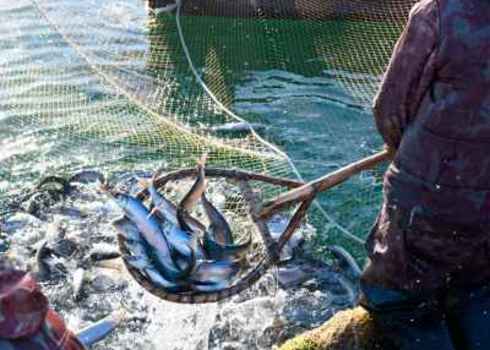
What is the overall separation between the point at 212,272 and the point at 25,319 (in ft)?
8.19

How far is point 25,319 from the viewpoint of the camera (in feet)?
8.06

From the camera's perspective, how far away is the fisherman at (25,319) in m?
2.43

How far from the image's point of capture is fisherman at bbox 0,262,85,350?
7.96ft

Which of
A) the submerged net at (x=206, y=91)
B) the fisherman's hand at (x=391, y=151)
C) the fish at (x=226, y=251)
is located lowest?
the submerged net at (x=206, y=91)

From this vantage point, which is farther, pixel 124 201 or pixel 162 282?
pixel 124 201

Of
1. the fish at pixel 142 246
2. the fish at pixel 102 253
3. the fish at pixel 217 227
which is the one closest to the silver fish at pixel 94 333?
the fish at pixel 142 246

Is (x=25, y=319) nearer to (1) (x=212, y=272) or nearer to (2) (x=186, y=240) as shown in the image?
(1) (x=212, y=272)

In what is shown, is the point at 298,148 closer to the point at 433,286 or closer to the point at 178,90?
the point at 178,90

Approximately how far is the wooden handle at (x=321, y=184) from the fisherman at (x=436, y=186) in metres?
A: 0.43

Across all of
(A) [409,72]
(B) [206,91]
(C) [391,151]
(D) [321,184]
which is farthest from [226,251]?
(B) [206,91]

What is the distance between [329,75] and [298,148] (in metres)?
2.61

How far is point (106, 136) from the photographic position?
9.20 meters

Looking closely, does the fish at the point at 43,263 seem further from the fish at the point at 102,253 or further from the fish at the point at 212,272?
the fish at the point at 212,272

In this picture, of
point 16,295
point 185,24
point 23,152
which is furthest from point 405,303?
point 185,24
